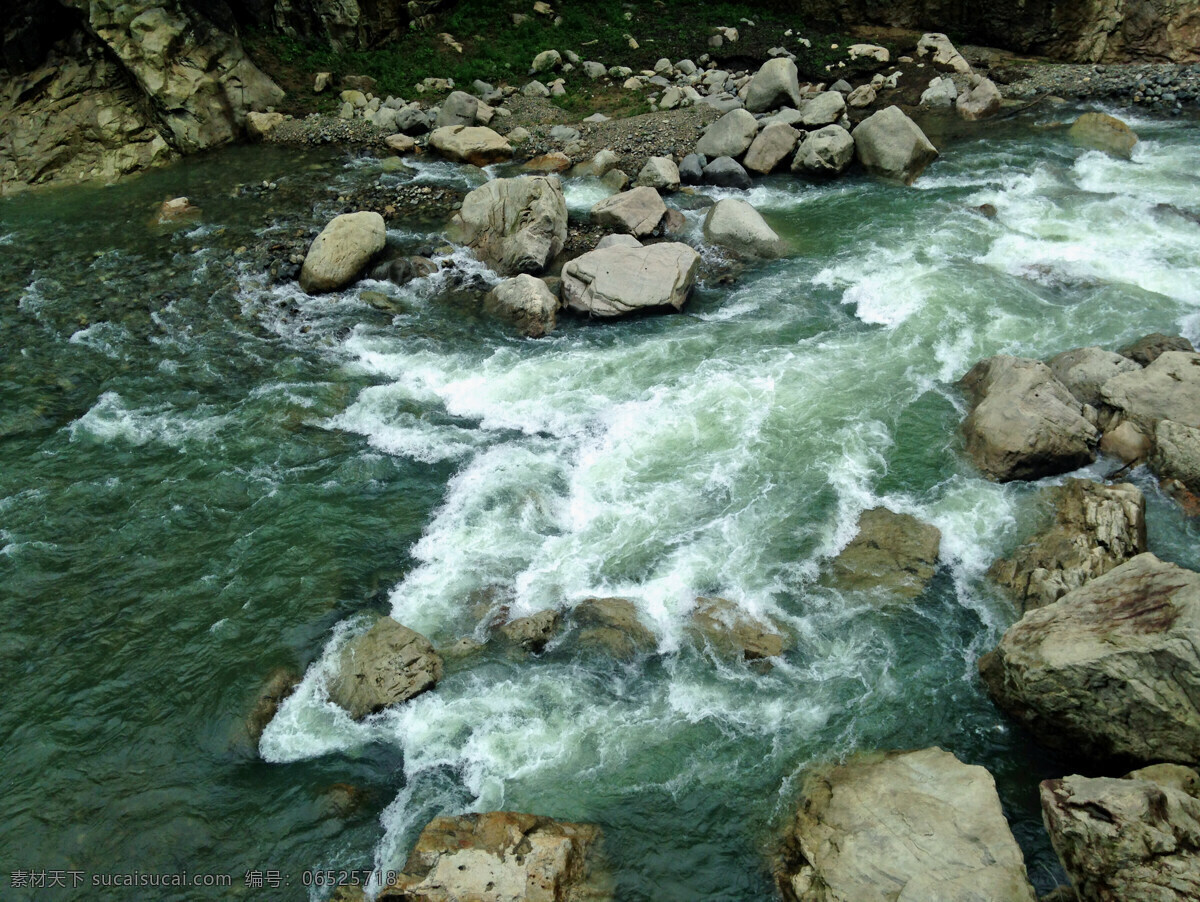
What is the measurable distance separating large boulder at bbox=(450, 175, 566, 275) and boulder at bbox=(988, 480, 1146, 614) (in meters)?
11.0

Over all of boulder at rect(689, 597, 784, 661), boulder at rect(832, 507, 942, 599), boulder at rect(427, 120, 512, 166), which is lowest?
boulder at rect(689, 597, 784, 661)

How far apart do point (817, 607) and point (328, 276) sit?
12.4 m

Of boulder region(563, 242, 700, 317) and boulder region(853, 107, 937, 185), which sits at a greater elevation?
boulder region(853, 107, 937, 185)

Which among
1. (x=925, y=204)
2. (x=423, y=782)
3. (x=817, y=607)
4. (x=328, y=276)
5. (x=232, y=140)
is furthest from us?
(x=232, y=140)

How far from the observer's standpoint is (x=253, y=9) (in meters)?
27.9

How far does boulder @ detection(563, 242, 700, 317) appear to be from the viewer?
15.8 meters

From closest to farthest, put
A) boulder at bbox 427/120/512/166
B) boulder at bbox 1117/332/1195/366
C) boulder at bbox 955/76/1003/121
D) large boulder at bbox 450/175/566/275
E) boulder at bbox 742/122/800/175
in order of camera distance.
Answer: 1. boulder at bbox 1117/332/1195/366
2. large boulder at bbox 450/175/566/275
3. boulder at bbox 742/122/800/175
4. boulder at bbox 427/120/512/166
5. boulder at bbox 955/76/1003/121

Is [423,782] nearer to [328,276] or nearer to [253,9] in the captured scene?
[328,276]

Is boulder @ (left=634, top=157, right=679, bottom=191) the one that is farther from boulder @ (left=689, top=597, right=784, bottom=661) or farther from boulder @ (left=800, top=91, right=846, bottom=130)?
boulder @ (left=689, top=597, right=784, bottom=661)

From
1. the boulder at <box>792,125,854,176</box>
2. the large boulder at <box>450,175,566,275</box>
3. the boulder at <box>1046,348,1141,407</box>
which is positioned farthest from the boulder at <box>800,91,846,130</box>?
the boulder at <box>1046,348,1141,407</box>

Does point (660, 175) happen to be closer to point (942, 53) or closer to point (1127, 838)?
point (942, 53)

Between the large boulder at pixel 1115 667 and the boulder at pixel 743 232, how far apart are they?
10.6m

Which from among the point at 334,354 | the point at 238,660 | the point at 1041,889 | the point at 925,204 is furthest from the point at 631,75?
the point at 1041,889

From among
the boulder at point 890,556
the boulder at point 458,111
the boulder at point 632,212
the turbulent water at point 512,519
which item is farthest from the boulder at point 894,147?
the boulder at point 890,556
